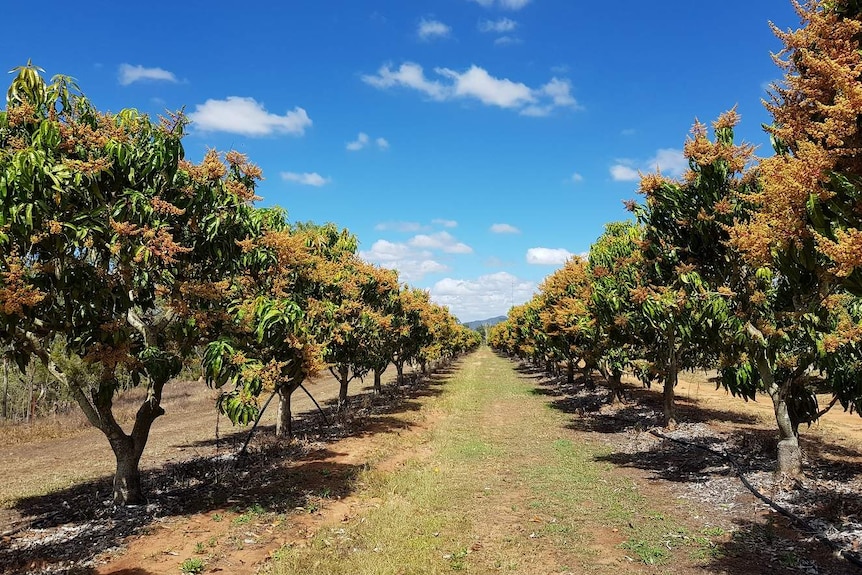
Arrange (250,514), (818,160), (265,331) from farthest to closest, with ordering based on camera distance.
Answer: (250,514) → (265,331) → (818,160)

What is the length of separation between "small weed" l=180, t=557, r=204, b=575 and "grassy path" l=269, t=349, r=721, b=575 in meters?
1.27

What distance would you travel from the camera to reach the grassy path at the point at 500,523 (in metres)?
9.51

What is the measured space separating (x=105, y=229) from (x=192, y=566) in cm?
605

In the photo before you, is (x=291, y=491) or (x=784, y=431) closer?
(x=784, y=431)

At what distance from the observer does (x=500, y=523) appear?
39.1 feet

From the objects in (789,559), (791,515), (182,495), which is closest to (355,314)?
(182,495)

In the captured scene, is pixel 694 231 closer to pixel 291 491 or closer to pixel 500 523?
pixel 500 523

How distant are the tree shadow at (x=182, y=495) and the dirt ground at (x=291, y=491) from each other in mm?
48

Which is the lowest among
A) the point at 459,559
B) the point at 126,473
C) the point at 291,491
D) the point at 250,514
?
the point at 459,559

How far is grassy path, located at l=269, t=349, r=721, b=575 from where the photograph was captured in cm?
951

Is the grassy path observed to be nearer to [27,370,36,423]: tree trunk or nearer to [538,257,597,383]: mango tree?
[538,257,597,383]: mango tree

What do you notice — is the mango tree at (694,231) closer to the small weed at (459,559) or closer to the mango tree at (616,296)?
the mango tree at (616,296)

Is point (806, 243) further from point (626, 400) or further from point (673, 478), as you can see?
point (626, 400)

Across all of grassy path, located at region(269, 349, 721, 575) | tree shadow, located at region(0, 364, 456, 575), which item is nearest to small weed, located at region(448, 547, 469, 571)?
grassy path, located at region(269, 349, 721, 575)
